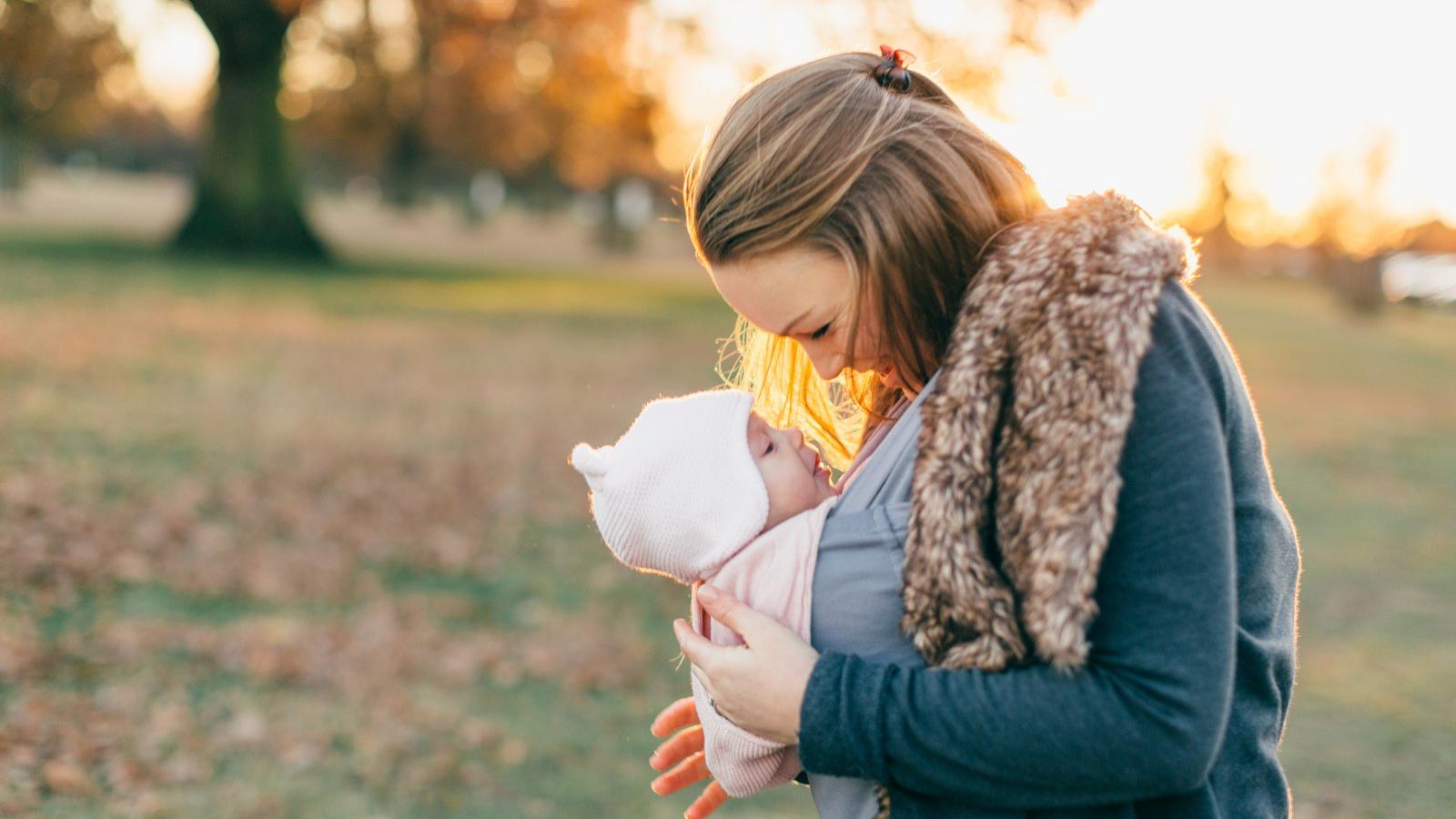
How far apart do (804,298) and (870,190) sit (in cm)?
18

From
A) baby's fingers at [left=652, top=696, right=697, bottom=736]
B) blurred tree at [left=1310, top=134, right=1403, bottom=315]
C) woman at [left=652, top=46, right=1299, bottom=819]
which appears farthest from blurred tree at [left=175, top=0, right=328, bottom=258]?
blurred tree at [left=1310, top=134, right=1403, bottom=315]

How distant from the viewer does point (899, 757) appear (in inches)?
57.2

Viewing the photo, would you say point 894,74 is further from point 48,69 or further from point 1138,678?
point 48,69

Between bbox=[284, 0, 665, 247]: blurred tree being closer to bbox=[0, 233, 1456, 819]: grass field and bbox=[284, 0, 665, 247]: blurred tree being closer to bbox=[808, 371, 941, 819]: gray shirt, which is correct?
bbox=[0, 233, 1456, 819]: grass field

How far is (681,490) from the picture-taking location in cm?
183

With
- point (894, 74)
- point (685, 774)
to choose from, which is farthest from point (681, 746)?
point (894, 74)

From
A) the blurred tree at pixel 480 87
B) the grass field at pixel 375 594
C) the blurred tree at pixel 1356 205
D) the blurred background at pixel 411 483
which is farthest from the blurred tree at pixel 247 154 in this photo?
the blurred tree at pixel 1356 205

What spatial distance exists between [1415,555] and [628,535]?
8.02 meters

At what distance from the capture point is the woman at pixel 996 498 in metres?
1.33

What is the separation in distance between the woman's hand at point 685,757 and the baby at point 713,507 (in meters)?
0.24

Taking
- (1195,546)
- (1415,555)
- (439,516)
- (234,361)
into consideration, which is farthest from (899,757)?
(234,361)

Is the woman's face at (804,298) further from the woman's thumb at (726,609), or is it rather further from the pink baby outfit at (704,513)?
the woman's thumb at (726,609)

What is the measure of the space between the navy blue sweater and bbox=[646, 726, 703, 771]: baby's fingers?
2.07ft

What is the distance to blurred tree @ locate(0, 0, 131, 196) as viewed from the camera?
25.7 meters
